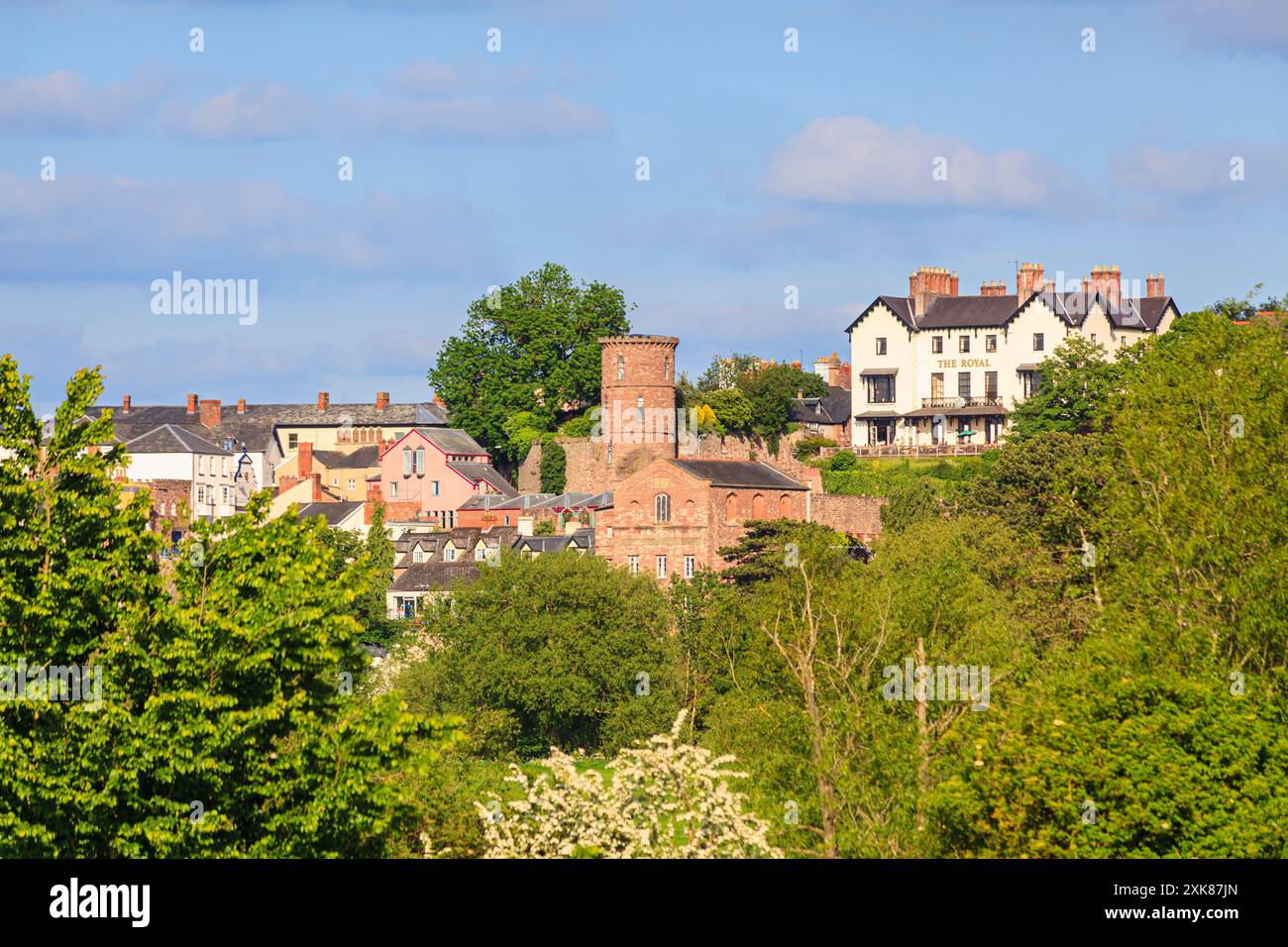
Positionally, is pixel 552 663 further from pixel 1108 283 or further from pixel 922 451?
pixel 1108 283

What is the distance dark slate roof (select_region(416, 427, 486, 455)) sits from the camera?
111 m

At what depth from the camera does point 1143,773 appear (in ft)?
97.1

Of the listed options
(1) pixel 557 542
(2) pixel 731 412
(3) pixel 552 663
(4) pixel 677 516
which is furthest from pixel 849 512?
(3) pixel 552 663

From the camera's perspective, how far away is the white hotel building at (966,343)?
99.9 metres

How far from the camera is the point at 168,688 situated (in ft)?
87.2

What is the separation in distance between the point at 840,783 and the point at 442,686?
3958cm

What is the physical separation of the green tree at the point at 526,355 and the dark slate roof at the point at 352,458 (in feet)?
32.6

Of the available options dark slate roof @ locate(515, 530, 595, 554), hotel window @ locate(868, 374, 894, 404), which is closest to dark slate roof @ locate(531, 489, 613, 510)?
dark slate roof @ locate(515, 530, 595, 554)

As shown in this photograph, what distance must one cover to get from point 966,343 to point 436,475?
3442cm

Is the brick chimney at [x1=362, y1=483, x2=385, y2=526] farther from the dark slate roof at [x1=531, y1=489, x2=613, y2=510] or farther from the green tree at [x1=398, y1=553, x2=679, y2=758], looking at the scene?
the green tree at [x1=398, y1=553, x2=679, y2=758]

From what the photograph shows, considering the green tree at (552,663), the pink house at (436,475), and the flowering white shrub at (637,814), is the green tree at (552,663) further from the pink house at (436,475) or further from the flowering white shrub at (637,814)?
the flowering white shrub at (637,814)

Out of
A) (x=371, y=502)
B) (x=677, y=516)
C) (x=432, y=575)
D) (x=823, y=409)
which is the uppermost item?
(x=823, y=409)

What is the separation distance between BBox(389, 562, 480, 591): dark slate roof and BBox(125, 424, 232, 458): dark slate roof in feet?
84.2
